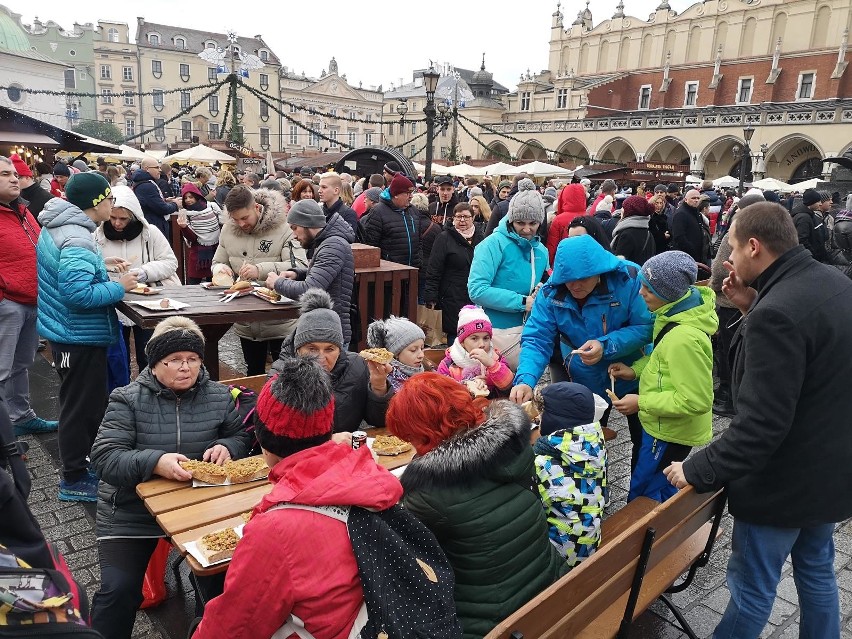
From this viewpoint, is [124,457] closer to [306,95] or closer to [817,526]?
[817,526]

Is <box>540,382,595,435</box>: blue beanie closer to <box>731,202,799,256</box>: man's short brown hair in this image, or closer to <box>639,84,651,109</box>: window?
<box>731,202,799,256</box>: man's short brown hair

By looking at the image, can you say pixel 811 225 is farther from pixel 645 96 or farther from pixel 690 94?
pixel 645 96

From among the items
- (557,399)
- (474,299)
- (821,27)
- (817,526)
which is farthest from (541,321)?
(821,27)

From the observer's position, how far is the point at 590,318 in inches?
145

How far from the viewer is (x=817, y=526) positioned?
2389mm

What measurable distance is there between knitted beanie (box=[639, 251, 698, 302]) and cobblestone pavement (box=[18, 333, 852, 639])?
1.59m

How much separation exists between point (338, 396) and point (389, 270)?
2.81m

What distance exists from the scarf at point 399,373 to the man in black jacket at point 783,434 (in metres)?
1.71

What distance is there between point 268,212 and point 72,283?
1.57 m

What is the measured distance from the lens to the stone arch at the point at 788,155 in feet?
121

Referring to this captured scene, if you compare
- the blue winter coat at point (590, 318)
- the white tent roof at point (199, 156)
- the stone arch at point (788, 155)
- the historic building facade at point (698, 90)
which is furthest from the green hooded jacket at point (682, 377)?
the stone arch at point (788, 155)

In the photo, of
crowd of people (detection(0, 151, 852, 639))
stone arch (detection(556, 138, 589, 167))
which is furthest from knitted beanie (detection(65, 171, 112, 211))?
stone arch (detection(556, 138, 589, 167))

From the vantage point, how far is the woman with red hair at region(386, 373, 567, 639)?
1.85 m

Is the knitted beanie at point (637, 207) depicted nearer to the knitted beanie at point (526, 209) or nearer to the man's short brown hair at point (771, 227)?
the knitted beanie at point (526, 209)
